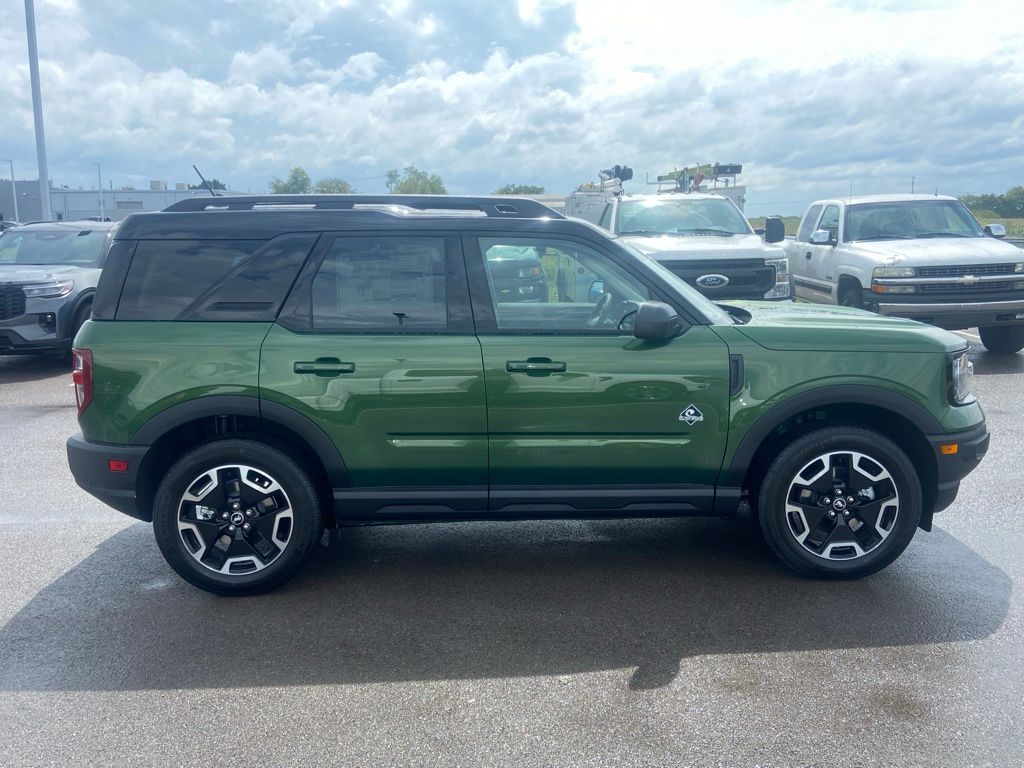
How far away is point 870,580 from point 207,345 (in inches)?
136

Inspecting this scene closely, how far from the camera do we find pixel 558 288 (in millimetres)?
4883

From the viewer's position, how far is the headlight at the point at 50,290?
11539mm

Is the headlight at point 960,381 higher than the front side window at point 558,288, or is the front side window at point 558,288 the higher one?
the front side window at point 558,288

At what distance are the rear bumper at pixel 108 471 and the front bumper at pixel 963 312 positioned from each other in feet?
30.1

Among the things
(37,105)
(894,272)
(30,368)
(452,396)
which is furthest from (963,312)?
(37,105)

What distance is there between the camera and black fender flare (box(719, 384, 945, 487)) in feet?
15.2

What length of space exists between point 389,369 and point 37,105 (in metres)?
23.8

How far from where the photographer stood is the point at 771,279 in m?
11.7

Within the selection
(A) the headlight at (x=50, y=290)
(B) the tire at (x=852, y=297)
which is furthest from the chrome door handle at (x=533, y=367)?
(A) the headlight at (x=50, y=290)

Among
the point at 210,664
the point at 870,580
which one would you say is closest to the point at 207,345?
the point at 210,664

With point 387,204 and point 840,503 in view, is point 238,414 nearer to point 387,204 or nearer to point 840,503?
point 387,204

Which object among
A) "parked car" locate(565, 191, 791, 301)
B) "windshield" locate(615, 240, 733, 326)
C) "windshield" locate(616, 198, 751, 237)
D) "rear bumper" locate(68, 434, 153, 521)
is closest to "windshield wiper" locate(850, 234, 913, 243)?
"parked car" locate(565, 191, 791, 301)

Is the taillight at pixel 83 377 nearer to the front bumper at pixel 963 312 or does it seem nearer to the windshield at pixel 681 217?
the windshield at pixel 681 217

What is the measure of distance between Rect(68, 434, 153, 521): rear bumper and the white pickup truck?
918cm
